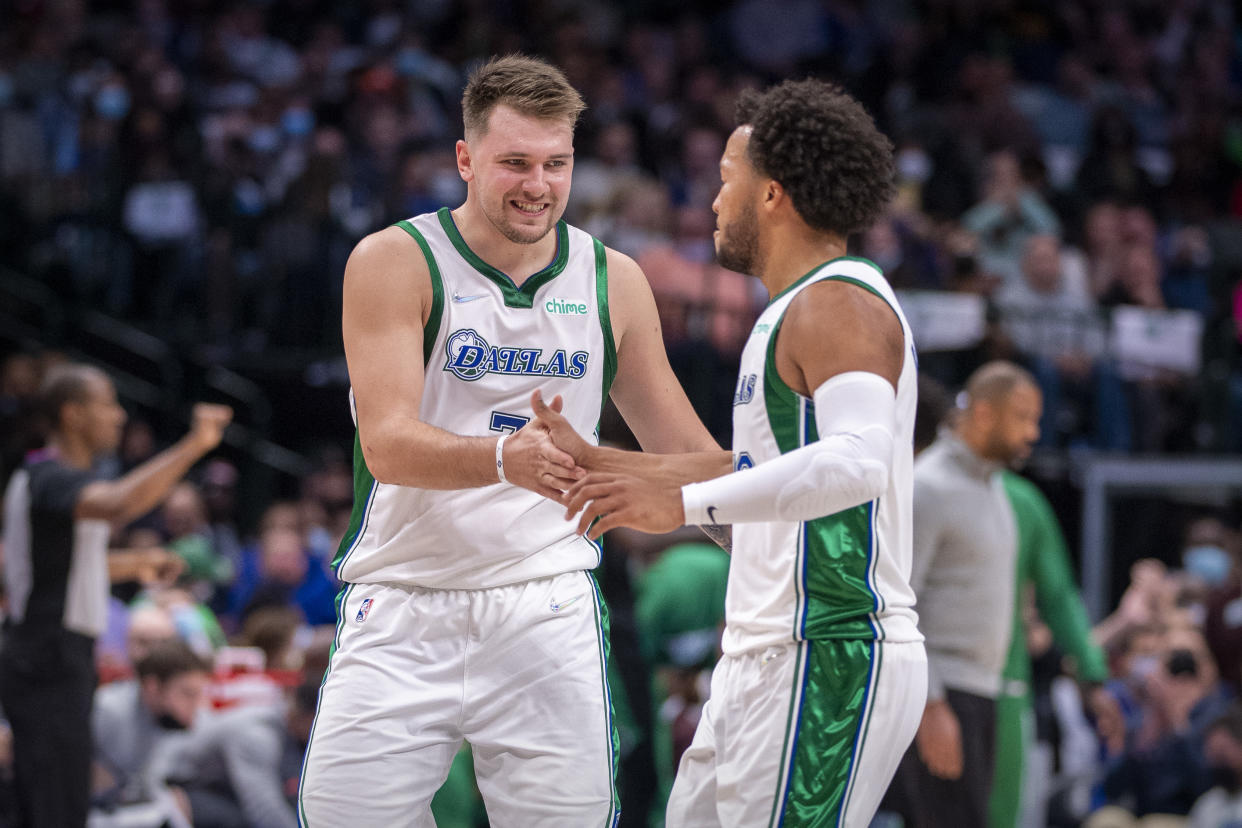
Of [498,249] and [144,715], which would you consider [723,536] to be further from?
[144,715]

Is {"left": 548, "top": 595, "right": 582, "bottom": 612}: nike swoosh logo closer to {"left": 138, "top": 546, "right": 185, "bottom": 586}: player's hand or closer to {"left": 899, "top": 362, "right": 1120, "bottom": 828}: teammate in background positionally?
{"left": 899, "top": 362, "right": 1120, "bottom": 828}: teammate in background

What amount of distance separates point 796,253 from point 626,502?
664mm

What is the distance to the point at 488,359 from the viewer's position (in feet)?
11.3

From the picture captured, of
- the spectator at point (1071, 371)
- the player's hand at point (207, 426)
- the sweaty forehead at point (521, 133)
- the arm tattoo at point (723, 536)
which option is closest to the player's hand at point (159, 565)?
the player's hand at point (207, 426)

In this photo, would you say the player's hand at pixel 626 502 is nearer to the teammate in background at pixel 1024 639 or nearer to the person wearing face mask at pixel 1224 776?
the teammate in background at pixel 1024 639

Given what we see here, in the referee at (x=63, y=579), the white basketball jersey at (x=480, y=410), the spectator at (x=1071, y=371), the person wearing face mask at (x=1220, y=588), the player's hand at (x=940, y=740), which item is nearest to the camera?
the white basketball jersey at (x=480, y=410)

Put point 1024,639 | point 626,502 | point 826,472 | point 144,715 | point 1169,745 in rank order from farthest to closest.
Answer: point 1169,745 → point 144,715 → point 1024,639 → point 626,502 → point 826,472

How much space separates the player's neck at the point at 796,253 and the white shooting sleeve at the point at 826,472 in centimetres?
38

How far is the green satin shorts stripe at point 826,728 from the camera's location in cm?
314

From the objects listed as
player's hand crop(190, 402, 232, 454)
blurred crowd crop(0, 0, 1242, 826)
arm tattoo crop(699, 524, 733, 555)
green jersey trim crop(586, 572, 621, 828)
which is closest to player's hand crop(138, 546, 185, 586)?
blurred crowd crop(0, 0, 1242, 826)

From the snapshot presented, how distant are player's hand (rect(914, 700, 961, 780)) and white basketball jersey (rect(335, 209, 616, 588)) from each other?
2123 millimetres

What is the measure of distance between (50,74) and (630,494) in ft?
31.3

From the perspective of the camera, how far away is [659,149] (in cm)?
1198

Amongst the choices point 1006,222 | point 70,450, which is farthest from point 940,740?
point 1006,222
